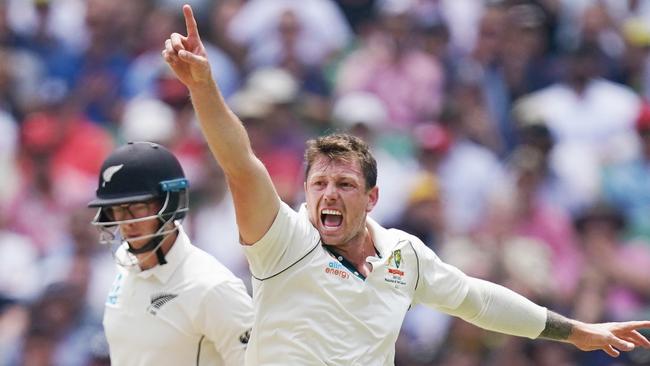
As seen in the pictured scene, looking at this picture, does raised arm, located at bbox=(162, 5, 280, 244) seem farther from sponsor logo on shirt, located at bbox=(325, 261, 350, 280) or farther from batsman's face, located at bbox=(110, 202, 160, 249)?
batsman's face, located at bbox=(110, 202, 160, 249)

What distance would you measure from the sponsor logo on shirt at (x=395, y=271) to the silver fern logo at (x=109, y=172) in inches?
51.0

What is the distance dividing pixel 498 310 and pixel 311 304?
3.40ft

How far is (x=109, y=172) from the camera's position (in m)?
5.64

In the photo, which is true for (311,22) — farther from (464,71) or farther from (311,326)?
(311,326)

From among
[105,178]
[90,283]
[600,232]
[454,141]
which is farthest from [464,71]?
[105,178]

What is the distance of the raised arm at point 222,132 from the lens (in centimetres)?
442

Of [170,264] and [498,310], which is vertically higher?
[170,264]

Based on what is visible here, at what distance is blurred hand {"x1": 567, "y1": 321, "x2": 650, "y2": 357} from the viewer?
18.1ft

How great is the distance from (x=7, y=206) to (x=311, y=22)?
2.91 metres

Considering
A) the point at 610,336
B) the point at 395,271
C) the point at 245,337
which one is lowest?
the point at 610,336

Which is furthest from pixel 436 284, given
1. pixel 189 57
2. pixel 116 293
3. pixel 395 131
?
pixel 395 131

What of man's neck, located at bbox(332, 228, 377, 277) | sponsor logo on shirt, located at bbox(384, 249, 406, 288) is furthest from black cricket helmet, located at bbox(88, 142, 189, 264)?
sponsor logo on shirt, located at bbox(384, 249, 406, 288)

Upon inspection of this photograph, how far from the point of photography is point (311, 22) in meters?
10.7

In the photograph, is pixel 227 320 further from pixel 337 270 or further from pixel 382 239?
pixel 382 239
